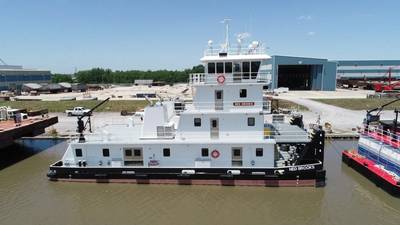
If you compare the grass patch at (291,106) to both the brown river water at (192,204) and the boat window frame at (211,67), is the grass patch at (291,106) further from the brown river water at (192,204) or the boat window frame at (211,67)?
the boat window frame at (211,67)

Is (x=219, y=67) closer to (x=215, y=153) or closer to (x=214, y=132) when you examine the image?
(x=214, y=132)

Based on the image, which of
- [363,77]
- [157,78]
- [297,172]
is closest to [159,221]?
[297,172]

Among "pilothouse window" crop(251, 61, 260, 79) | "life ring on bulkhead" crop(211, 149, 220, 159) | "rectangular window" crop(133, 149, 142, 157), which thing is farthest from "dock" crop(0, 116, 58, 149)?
"pilothouse window" crop(251, 61, 260, 79)

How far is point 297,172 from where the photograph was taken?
15789mm

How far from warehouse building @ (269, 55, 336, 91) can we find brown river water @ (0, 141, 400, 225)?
6096 centimetres

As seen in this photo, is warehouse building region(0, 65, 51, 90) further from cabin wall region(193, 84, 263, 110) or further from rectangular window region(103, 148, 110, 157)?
cabin wall region(193, 84, 263, 110)

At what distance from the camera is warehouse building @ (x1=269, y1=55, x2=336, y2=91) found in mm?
75750

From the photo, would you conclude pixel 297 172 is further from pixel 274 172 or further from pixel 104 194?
pixel 104 194

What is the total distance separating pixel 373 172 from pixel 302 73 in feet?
241

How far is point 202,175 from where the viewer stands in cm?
1625

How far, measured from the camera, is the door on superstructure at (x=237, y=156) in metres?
16.4

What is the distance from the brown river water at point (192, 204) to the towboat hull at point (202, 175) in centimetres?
33

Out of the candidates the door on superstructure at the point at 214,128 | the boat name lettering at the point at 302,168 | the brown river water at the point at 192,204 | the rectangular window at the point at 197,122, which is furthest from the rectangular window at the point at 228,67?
the brown river water at the point at 192,204

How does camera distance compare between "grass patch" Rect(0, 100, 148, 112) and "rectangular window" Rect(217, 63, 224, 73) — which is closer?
"rectangular window" Rect(217, 63, 224, 73)
